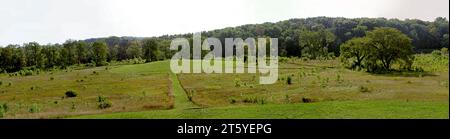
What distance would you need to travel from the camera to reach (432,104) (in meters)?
32.1

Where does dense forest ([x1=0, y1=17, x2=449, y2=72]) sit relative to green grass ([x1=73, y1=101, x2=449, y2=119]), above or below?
above

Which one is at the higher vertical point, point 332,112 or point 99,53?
point 99,53

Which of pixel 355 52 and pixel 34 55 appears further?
pixel 34 55

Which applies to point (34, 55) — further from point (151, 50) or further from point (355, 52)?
point (355, 52)

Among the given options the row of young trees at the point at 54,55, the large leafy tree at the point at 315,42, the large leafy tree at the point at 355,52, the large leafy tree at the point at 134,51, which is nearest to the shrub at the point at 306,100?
the large leafy tree at the point at 355,52

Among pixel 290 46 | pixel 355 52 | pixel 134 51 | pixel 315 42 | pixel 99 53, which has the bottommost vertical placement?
pixel 99 53

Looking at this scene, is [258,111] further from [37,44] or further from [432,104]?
[37,44]

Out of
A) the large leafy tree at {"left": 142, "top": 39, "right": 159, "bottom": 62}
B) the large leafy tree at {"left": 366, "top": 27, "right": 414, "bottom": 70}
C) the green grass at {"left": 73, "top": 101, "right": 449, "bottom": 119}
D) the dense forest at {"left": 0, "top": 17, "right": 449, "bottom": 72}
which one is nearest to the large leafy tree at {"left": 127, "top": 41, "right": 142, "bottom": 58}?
the dense forest at {"left": 0, "top": 17, "right": 449, "bottom": 72}

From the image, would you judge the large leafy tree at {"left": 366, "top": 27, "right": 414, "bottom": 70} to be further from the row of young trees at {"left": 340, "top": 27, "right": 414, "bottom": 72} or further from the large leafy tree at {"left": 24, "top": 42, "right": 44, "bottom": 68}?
the large leafy tree at {"left": 24, "top": 42, "right": 44, "bottom": 68}

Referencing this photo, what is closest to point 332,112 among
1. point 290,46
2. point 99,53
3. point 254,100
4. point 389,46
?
point 254,100

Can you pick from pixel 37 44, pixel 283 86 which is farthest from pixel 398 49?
pixel 37 44

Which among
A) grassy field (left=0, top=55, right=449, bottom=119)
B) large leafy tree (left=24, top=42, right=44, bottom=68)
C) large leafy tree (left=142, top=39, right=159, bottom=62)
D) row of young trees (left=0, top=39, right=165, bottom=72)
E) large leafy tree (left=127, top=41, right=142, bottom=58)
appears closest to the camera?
grassy field (left=0, top=55, right=449, bottom=119)

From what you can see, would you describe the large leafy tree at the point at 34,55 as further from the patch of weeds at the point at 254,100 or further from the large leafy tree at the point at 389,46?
the patch of weeds at the point at 254,100

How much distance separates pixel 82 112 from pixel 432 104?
27162 mm
